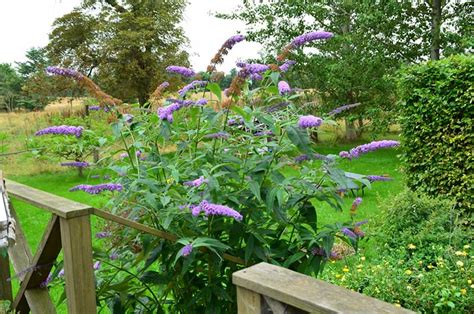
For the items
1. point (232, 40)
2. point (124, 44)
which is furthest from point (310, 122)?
point (124, 44)

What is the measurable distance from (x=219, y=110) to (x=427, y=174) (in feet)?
13.1

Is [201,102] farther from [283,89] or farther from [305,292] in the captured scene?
[305,292]

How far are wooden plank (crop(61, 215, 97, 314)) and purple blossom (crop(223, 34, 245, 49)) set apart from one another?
75 centimetres

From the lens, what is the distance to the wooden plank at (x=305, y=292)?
0.76 m

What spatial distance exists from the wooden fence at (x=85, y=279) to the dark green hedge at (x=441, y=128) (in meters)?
3.86

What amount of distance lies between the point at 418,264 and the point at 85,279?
248cm

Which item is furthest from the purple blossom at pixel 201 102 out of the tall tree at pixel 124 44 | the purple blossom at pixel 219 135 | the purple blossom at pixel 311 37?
the tall tree at pixel 124 44

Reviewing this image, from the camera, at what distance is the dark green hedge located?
4.70 metres

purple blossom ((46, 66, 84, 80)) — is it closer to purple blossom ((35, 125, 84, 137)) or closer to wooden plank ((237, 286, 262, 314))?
purple blossom ((35, 125, 84, 137))

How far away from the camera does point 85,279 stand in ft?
5.08

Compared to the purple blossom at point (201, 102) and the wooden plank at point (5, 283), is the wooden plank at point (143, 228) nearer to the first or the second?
the purple blossom at point (201, 102)

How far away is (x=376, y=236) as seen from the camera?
377 centimetres

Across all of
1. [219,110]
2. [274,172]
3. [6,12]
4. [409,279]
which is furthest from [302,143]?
[6,12]

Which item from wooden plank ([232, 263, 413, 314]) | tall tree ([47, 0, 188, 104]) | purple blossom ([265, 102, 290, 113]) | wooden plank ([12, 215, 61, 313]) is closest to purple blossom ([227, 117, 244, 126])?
purple blossom ([265, 102, 290, 113])
